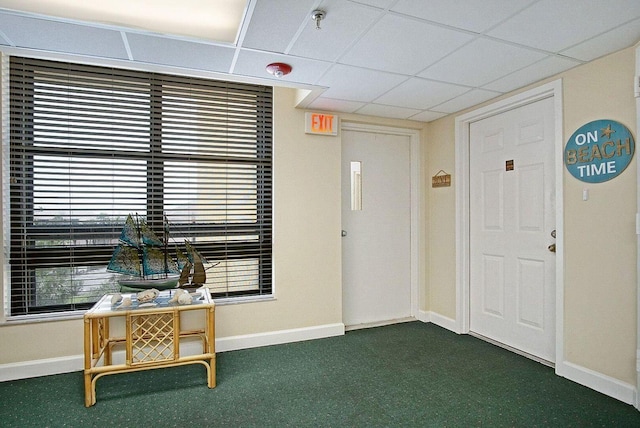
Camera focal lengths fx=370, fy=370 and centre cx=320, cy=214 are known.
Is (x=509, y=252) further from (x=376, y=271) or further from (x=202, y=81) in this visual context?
(x=202, y=81)

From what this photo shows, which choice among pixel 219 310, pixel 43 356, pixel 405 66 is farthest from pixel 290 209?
pixel 43 356

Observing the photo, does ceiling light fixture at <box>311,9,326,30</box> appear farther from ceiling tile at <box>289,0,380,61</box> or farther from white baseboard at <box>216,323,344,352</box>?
white baseboard at <box>216,323,344,352</box>

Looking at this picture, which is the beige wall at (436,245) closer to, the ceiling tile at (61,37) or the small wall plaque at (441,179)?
the small wall plaque at (441,179)

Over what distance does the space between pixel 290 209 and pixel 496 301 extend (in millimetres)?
2020

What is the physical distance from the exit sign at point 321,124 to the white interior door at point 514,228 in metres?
1.32

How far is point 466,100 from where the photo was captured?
3213 millimetres

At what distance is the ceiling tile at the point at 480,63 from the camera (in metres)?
2.20

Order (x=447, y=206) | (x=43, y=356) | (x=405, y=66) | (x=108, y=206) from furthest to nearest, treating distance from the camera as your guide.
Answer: (x=447, y=206) → (x=108, y=206) → (x=43, y=356) → (x=405, y=66)

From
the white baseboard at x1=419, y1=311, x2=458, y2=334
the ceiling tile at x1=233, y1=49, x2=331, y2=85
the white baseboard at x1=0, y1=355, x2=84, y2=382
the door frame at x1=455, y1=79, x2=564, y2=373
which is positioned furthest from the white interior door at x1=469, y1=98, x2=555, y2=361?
the white baseboard at x1=0, y1=355, x2=84, y2=382

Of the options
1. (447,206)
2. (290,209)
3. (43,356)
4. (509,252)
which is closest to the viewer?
(43,356)

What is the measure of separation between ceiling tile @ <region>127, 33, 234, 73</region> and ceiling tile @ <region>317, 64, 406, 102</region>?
2.39 feet

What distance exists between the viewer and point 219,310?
316 centimetres

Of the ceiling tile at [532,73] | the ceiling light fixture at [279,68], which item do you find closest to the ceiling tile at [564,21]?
the ceiling tile at [532,73]

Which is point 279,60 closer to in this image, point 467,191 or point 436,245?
point 467,191
